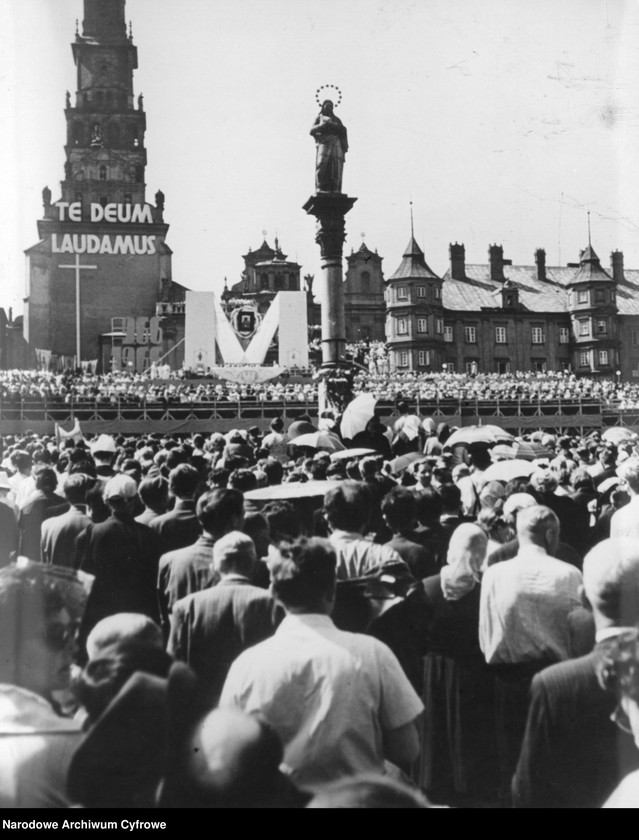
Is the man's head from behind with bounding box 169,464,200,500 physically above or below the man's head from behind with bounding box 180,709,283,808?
above

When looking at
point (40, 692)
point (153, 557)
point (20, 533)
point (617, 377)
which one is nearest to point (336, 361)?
point (20, 533)

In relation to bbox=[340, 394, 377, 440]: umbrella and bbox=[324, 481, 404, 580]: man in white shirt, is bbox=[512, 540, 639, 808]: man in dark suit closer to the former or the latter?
bbox=[324, 481, 404, 580]: man in white shirt

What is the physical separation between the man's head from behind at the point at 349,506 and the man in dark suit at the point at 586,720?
5.91ft

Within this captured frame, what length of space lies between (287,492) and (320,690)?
11.6ft

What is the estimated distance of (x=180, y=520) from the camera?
6.63 m

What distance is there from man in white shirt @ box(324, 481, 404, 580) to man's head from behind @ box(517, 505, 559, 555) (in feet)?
2.52

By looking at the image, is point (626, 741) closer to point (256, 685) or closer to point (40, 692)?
point (256, 685)

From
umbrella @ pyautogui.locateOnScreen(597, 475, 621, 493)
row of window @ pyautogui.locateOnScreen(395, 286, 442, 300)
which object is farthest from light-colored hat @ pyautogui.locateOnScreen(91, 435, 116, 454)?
row of window @ pyautogui.locateOnScreen(395, 286, 442, 300)

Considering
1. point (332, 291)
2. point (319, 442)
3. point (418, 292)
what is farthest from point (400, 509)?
point (418, 292)

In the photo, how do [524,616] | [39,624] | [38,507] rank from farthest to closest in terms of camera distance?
[38,507], [524,616], [39,624]

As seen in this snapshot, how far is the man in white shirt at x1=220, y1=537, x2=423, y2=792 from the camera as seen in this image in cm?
349

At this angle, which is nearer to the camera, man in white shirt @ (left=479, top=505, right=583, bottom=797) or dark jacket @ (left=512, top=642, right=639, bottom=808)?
dark jacket @ (left=512, top=642, right=639, bottom=808)

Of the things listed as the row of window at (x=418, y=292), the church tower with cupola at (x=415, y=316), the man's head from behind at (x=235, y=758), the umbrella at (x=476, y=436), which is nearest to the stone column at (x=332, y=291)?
the umbrella at (x=476, y=436)

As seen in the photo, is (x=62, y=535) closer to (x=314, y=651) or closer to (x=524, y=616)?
(x=524, y=616)
